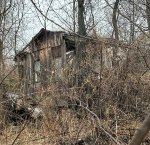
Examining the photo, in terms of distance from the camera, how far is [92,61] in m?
9.35

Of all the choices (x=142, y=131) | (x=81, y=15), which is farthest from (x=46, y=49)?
(x=142, y=131)

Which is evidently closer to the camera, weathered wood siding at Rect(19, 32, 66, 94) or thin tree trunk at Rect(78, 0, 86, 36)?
thin tree trunk at Rect(78, 0, 86, 36)

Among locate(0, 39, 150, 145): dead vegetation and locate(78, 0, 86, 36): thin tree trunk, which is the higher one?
locate(78, 0, 86, 36): thin tree trunk

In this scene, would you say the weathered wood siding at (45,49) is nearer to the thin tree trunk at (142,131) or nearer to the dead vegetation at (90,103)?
the dead vegetation at (90,103)

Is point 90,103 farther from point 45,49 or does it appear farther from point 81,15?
point 45,49

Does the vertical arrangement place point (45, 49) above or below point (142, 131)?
above

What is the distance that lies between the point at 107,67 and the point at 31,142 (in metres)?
2.60

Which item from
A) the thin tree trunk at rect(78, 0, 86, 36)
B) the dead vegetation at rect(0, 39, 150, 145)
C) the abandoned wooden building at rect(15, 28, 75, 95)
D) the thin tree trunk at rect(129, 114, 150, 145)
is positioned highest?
the thin tree trunk at rect(78, 0, 86, 36)

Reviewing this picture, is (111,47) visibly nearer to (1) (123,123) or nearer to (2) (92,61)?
(2) (92,61)

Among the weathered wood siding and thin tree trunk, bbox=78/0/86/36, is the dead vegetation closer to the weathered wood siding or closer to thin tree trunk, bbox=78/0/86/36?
thin tree trunk, bbox=78/0/86/36

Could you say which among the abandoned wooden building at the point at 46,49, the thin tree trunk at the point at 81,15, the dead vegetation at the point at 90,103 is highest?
the thin tree trunk at the point at 81,15

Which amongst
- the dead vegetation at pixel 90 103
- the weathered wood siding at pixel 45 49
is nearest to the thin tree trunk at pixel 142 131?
the dead vegetation at pixel 90 103

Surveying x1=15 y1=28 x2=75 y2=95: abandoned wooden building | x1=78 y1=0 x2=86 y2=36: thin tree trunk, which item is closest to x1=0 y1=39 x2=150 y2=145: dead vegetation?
x1=78 y1=0 x2=86 y2=36: thin tree trunk

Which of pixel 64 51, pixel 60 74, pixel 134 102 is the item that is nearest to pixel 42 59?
pixel 64 51
